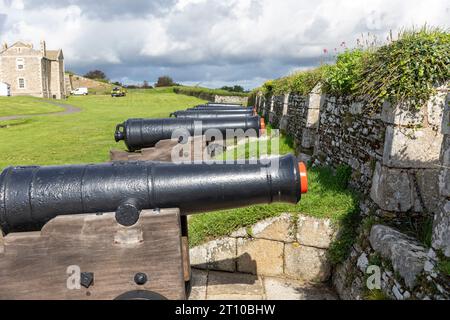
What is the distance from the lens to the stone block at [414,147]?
13.5 ft

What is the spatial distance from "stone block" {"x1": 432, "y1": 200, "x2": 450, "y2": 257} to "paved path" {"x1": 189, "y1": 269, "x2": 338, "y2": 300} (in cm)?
174

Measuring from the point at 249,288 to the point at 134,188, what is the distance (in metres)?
2.15

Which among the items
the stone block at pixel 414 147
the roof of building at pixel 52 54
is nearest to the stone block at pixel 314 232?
the stone block at pixel 414 147

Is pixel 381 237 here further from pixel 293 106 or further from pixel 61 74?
pixel 61 74

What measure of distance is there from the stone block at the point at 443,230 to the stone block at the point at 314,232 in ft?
5.96

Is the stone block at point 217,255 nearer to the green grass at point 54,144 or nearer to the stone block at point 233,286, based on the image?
the stone block at point 233,286

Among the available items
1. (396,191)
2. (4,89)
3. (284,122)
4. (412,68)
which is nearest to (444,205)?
(396,191)

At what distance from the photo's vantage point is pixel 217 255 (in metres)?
5.03

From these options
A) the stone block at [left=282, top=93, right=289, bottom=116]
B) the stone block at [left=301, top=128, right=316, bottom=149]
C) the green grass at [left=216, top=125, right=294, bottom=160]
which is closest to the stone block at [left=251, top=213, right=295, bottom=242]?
the stone block at [left=301, top=128, right=316, bottom=149]

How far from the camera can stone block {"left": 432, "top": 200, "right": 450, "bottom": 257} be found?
9.18 ft

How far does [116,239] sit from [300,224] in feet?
8.29

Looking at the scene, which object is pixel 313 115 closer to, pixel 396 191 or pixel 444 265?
pixel 396 191

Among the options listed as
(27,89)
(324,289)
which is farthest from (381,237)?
(27,89)

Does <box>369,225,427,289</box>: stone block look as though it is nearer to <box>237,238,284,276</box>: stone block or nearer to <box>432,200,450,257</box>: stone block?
<box>432,200,450,257</box>: stone block
